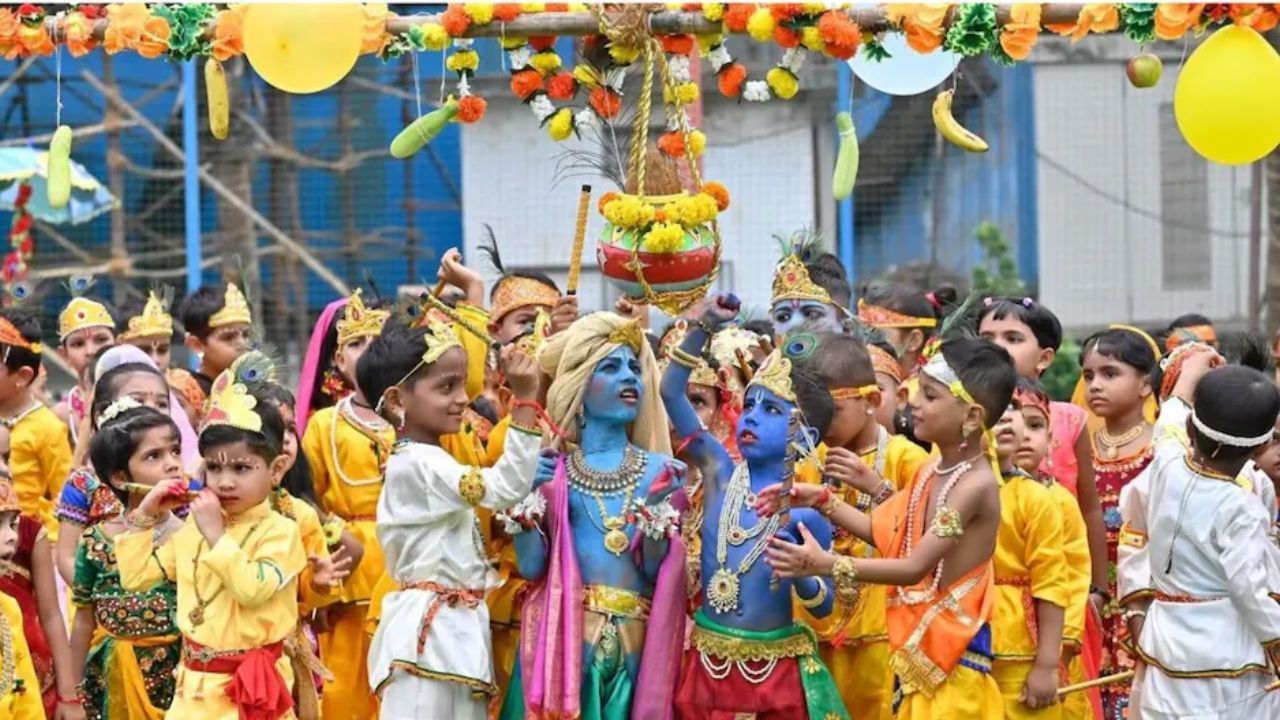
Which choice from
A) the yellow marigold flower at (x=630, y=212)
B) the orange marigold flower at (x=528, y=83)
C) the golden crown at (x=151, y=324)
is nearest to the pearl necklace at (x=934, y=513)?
the yellow marigold flower at (x=630, y=212)

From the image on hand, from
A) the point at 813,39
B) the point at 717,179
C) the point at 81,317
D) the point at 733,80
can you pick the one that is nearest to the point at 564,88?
the point at 733,80

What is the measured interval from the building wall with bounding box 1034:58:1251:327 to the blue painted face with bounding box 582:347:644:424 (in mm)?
7995

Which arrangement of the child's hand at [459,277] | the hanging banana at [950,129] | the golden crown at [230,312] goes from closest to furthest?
the hanging banana at [950,129], the child's hand at [459,277], the golden crown at [230,312]

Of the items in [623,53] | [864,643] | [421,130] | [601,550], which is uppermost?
[623,53]

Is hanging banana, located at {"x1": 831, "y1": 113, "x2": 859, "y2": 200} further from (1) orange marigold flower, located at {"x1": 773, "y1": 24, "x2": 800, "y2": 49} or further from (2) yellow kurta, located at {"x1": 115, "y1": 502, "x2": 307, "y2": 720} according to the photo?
(2) yellow kurta, located at {"x1": 115, "y1": 502, "x2": 307, "y2": 720}

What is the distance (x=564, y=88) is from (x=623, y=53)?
231 mm

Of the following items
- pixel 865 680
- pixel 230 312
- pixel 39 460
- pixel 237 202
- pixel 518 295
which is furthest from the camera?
pixel 237 202

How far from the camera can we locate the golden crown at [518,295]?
748 cm

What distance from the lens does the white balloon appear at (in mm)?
6949

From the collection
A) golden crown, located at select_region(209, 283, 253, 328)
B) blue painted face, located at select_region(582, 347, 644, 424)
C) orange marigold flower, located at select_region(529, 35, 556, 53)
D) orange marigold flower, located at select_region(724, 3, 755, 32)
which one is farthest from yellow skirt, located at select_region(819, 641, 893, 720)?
golden crown, located at select_region(209, 283, 253, 328)

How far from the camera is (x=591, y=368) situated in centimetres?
622

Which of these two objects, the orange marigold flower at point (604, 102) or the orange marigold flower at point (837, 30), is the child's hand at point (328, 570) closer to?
the orange marigold flower at point (604, 102)

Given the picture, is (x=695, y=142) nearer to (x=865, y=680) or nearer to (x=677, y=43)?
(x=677, y=43)

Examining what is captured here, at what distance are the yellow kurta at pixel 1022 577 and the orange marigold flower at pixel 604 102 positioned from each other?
176cm
